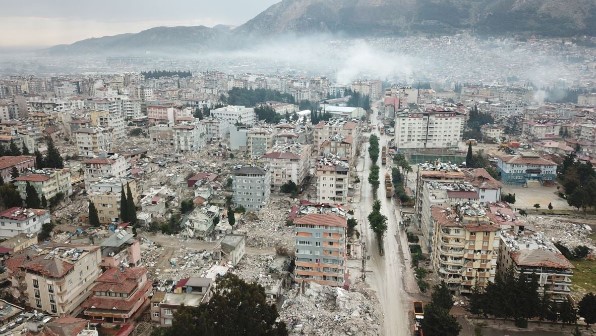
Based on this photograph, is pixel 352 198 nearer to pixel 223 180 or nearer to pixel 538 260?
pixel 223 180

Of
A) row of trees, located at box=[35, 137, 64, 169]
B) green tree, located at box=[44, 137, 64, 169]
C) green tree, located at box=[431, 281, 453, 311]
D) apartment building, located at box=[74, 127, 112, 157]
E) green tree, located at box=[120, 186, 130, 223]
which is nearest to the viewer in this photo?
green tree, located at box=[431, 281, 453, 311]

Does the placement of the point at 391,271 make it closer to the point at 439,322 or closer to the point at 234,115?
the point at 439,322

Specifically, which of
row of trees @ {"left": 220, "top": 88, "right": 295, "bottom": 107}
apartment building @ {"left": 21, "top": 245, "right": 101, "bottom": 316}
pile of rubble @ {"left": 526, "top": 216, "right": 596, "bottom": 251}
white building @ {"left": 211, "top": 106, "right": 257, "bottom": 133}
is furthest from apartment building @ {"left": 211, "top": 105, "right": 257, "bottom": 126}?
apartment building @ {"left": 21, "top": 245, "right": 101, "bottom": 316}

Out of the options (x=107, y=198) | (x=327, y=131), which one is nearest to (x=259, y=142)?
(x=327, y=131)

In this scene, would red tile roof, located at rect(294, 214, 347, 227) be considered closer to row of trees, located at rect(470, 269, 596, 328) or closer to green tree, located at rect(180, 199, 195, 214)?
row of trees, located at rect(470, 269, 596, 328)

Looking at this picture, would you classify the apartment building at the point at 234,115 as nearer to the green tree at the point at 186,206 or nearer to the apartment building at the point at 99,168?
the apartment building at the point at 99,168

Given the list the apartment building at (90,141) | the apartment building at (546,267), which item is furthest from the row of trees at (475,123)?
the apartment building at (90,141)

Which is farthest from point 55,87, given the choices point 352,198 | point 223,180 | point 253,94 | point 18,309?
point 18,309
